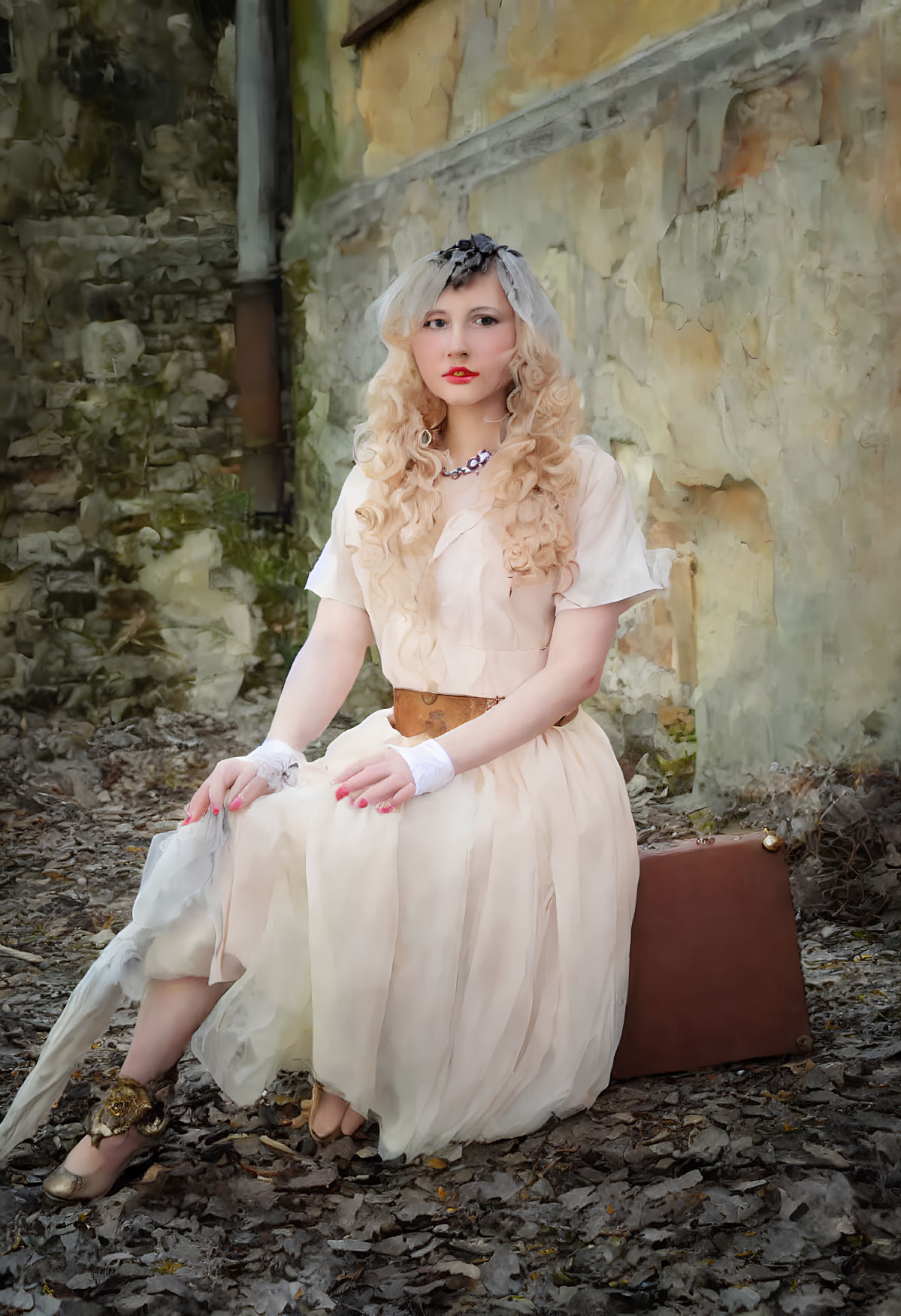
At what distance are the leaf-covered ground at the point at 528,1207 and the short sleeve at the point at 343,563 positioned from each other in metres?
0.90

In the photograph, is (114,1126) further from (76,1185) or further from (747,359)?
(747,359)

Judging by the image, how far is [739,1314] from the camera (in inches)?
63.4

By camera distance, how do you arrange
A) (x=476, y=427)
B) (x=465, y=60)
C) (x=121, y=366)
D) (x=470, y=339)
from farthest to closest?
(x=121, y=366) → (x=465, y=60) → (x=476, y=427) → (x=470, y=339)

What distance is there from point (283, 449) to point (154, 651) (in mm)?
1027

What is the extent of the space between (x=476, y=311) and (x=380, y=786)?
79cm

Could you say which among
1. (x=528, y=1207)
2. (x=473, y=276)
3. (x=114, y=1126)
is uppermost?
(x=473, y=276)

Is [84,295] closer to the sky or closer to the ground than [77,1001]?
closer to the sky

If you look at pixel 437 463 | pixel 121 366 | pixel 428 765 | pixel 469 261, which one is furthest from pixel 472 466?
pixel 121 366

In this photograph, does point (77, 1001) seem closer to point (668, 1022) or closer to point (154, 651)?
point (668, 1022)

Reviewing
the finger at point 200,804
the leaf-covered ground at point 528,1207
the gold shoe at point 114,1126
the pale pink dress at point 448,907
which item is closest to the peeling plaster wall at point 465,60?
the pale pink dress at point 448,907

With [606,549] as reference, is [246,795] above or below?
below

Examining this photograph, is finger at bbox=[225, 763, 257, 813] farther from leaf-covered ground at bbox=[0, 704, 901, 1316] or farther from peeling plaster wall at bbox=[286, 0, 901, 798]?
peeling plaster wall at bbox=[286, 0, 901, 798]

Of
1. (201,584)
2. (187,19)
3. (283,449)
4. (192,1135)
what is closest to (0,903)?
(192,1135)

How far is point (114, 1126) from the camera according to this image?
1.86 m
